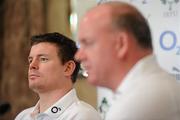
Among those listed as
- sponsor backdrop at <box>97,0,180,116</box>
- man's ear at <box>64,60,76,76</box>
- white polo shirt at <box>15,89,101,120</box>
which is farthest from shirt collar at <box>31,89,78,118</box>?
sponsor backdrop at <box>97,0,180,116</box>

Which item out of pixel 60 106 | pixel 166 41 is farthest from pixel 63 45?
pixel 166 41

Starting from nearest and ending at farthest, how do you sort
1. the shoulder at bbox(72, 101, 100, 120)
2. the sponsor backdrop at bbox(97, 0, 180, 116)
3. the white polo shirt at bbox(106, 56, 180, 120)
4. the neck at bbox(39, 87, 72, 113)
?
the white polo shirt at bbox(106, 56, 180, 120)
the shoulder at bbox(72, 101, 100, 120)
the neck at bbox(39, 87, 72, 113)
the sponsor backdrop at bbox(97, 0, 180, 116)

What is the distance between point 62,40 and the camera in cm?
231

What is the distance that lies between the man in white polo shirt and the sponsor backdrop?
2.34 ft

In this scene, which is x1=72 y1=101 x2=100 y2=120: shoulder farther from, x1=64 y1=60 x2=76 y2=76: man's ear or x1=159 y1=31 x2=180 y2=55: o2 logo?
x1=159 y1=31 x2=180 y2=55: o2 logo

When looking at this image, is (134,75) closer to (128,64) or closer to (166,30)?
(128,64)

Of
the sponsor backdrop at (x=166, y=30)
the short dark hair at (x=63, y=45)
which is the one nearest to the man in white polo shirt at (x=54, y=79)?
the short dark hair at (x=63, y=45)

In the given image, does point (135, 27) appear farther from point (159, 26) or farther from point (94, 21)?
point (159, 26)

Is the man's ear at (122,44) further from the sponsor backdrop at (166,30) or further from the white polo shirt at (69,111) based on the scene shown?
the sponsor backdrop at (166,30)

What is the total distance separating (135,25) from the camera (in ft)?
4.37

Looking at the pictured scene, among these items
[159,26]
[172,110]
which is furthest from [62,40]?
[172,110]

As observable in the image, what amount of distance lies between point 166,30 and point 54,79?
927mm

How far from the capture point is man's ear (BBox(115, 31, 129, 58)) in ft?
4.31

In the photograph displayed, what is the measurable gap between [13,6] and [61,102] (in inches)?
73.6
